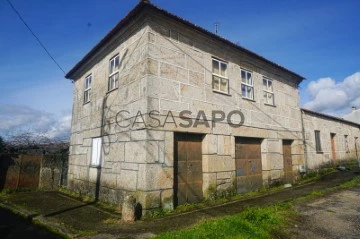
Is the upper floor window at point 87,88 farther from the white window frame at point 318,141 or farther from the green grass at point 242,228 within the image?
the white window frame at point 318,141

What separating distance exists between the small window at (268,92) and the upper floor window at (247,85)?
111cm

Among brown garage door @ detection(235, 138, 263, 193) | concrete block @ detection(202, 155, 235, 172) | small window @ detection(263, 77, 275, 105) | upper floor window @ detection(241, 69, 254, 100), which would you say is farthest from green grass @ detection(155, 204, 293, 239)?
small window @ detection(263, 77, 275, 105)

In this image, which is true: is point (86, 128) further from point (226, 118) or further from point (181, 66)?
point (226, 118)

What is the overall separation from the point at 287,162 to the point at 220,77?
5905 mm

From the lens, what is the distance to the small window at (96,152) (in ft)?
30.1

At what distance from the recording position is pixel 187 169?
767 cm

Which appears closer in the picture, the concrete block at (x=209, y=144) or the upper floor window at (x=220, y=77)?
the concrete block at (x=209, y=144)

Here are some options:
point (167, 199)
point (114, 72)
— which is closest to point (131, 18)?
point (114, 72)

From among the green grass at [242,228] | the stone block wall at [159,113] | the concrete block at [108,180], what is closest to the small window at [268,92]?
the stone block wall at [159,113]

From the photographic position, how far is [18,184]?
11.1 m

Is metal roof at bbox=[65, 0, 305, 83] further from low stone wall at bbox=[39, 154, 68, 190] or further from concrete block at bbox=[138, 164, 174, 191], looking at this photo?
low stone wall at bbox=[39, 154, 68, 190]

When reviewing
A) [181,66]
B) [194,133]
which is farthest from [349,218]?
[181,66]

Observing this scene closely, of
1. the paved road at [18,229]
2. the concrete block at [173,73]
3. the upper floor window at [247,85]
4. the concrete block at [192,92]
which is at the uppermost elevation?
the upper floor window at [247,85]

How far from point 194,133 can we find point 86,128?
5.18 m
